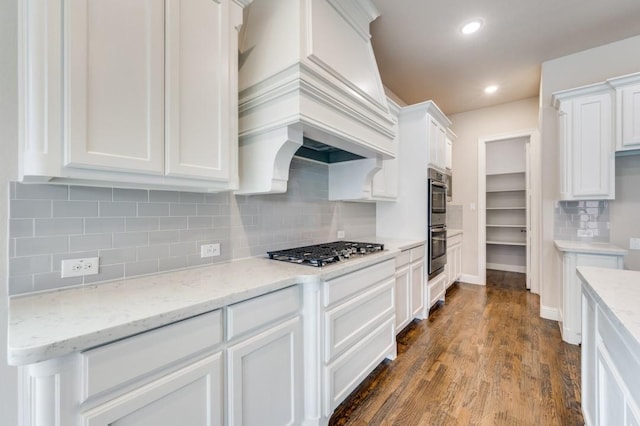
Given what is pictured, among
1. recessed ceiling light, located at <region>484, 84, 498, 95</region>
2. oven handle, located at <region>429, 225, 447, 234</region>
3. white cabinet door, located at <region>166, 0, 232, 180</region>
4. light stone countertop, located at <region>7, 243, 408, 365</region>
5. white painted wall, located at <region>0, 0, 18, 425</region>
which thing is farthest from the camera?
recessed ceiling light, located at <region>484, 84, 498, 95</region>

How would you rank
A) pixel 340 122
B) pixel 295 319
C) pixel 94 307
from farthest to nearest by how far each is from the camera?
pixel 340 122, pixel 295 319, pixel 94 307

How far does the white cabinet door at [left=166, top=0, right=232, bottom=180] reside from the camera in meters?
1.26

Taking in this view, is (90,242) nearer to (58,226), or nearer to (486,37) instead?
(58,226)

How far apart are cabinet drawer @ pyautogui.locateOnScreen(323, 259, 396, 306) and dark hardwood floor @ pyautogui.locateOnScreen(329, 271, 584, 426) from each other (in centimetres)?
75

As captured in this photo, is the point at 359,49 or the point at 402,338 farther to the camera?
the point at 402,338

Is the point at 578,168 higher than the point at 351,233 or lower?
higher

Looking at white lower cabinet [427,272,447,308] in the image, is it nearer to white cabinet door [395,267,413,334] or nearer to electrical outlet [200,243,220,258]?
white cabinet door [395,267,413,334]

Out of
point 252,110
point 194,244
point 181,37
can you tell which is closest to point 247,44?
point 252,110

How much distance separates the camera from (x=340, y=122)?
179cm

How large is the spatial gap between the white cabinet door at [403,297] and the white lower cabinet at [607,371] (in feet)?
4.33

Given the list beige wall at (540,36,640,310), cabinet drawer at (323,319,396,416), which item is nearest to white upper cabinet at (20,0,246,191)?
cabinet drawer at (323,319,396,416)

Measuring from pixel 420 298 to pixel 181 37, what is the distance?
10.3 feet

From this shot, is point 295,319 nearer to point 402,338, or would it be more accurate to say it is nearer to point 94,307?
point 94,307

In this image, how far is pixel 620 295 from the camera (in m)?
1.12
